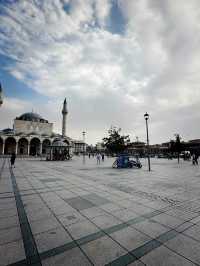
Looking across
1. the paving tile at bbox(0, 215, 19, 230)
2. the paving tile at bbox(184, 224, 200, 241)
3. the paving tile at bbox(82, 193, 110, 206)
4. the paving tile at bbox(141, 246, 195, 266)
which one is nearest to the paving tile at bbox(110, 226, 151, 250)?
the paving tile at bbox(141, 246, 195, 266)

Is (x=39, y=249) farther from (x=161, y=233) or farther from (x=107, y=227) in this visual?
(x=161, y=233)

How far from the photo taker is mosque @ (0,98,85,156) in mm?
66319

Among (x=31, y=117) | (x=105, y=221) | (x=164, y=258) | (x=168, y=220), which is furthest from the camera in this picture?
(x=31, y=117)

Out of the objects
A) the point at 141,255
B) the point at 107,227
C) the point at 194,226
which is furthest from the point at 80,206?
the point at 194,226

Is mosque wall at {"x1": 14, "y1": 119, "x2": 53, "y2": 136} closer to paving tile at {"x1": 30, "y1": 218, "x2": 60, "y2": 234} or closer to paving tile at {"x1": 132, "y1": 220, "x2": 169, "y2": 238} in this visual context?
paving tile at {"x1": 30, "y1": 218, "x2": 60, "y2": 234}

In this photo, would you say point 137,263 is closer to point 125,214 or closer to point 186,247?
point 186,247

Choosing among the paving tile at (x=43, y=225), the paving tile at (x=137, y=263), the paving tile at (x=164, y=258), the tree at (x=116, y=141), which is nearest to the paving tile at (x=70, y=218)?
the paving tile at (x=43, y=225)

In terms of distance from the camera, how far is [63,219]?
4.57 metres

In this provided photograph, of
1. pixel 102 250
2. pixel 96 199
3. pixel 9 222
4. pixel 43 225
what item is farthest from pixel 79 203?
pixel 102 250

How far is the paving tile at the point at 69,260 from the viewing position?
8.95 ft

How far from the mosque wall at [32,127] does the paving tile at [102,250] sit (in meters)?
77.7

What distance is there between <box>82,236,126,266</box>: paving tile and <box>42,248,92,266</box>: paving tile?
0.14 meters

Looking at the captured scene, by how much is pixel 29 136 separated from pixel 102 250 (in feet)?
242

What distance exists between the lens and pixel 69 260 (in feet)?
9.21
